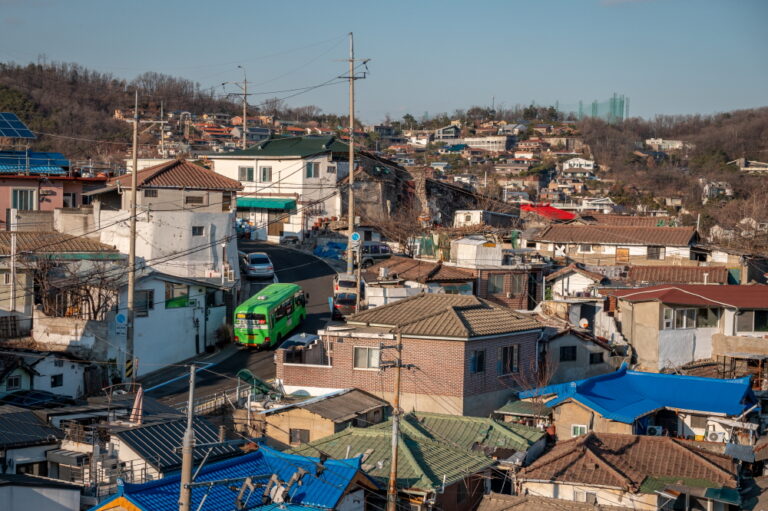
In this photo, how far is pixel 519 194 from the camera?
86.8 metres

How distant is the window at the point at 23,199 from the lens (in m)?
35.2

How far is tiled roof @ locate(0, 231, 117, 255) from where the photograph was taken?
96.1 feet

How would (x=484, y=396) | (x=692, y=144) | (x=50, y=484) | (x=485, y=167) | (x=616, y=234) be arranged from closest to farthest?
(x=50, y=484)
(x=484, y=396)
(x=616, y=234)
(x=485, y=167)
(x=692, y=144)

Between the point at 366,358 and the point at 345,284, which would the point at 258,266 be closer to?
the point at 345,284

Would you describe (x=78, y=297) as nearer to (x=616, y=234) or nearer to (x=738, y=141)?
(x=616, y=234)

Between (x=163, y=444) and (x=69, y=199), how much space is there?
21.6m

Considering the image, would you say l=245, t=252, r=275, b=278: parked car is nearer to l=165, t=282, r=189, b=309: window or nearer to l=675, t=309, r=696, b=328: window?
l=165, t=282, r=189, b=309: window

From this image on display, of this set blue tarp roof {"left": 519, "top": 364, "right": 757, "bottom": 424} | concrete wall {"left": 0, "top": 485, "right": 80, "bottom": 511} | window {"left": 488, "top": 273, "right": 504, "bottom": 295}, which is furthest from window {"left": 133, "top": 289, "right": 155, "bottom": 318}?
concrete wall {"left": 0, "top": 485, "right": 80, "bottom": 511}

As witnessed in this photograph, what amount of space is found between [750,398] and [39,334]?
20431 millimetres

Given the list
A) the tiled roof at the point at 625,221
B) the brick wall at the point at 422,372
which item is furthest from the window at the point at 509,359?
the tiled roof at the point at 625,221

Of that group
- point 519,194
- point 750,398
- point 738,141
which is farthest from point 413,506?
point 738,141

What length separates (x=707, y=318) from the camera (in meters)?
32.4

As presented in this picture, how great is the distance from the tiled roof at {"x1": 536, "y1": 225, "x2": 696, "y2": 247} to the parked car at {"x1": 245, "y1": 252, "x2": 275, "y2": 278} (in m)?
12.9

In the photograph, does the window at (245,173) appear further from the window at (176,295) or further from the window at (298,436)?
the window at (298,436)
